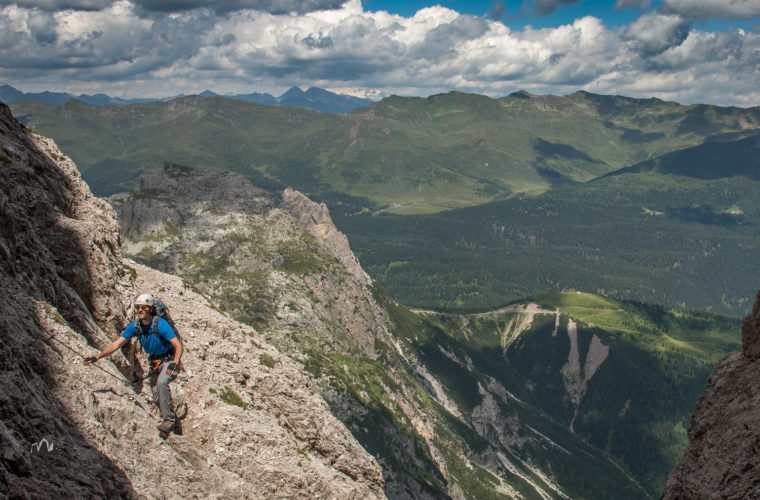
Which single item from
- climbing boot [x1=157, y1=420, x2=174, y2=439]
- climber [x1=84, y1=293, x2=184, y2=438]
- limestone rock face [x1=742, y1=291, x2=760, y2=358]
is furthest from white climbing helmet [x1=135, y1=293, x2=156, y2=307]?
limestone rock face [x1=742, y1=291, x2=760, y2=358]

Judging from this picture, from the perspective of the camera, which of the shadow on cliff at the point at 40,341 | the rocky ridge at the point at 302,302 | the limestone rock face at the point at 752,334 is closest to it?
the shadow on cliff at the point at 40,341

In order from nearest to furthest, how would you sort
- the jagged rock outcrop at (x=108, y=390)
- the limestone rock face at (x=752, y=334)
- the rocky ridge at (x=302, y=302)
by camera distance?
the jagged rock outcrop at (x=108, y=390)
the limestone rock face at (x=752, y=334)
the rocky ridge at (x=302, y=302)

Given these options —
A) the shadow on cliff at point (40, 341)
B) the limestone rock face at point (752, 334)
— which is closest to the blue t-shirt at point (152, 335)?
the shadow on cliff at point (40, 341)

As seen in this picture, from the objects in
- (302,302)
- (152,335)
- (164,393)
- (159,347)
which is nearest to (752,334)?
(164,393)

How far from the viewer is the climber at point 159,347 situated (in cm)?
2266

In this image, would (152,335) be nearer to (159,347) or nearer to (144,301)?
(159,347)

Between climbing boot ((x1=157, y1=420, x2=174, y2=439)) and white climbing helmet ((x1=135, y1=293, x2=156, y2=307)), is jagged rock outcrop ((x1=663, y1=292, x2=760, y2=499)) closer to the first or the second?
climbing boot ((x1=157, y1=420, x2=174, y2=439))

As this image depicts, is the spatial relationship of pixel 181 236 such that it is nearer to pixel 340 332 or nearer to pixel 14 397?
pixel 340 332

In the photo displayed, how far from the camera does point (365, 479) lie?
38.5 meters

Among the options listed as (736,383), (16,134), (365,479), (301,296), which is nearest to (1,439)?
(16,134)

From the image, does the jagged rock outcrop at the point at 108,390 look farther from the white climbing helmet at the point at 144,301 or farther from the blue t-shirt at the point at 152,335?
the white climbing helmet at the point at 144,301

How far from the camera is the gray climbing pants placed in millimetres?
22984

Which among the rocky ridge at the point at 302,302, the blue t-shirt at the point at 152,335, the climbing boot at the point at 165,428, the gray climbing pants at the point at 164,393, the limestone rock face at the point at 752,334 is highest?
the limestone rock face at the point at 752,334

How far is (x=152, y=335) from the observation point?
2334 centimetres
